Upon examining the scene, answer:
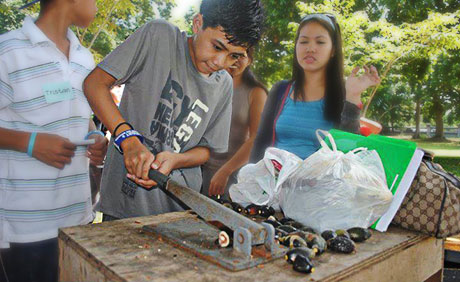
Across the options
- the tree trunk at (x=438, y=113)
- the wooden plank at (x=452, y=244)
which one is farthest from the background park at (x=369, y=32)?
the tree trunk at (x=438, y=113)

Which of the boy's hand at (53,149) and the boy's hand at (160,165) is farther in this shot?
the boy's hand at (53,149)

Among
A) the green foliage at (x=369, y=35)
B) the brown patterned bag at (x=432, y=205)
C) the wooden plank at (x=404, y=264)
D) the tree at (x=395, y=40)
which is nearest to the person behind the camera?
the wooden plank at (x=404, y=264)

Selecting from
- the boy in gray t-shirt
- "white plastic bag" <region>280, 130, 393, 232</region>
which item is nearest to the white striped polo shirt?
the boy in gray t-shirt

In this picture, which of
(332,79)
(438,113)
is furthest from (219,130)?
(438,113)

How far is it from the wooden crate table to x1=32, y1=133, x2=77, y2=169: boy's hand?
1.10 ft

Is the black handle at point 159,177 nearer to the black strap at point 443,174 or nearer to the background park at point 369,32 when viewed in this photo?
the black strap at point 443,174

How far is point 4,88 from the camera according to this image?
4.02 ft

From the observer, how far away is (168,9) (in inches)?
483

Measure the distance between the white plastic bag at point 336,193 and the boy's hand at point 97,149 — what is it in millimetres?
750

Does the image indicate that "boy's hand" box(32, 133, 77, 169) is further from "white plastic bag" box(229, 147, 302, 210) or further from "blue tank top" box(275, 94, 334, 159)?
"blue tank top" box(275, 94, 334, 159)

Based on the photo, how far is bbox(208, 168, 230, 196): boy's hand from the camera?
2.38 m

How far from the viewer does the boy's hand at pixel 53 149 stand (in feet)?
4.05

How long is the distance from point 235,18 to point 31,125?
844mm

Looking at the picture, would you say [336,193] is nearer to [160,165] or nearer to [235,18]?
[160,165]
